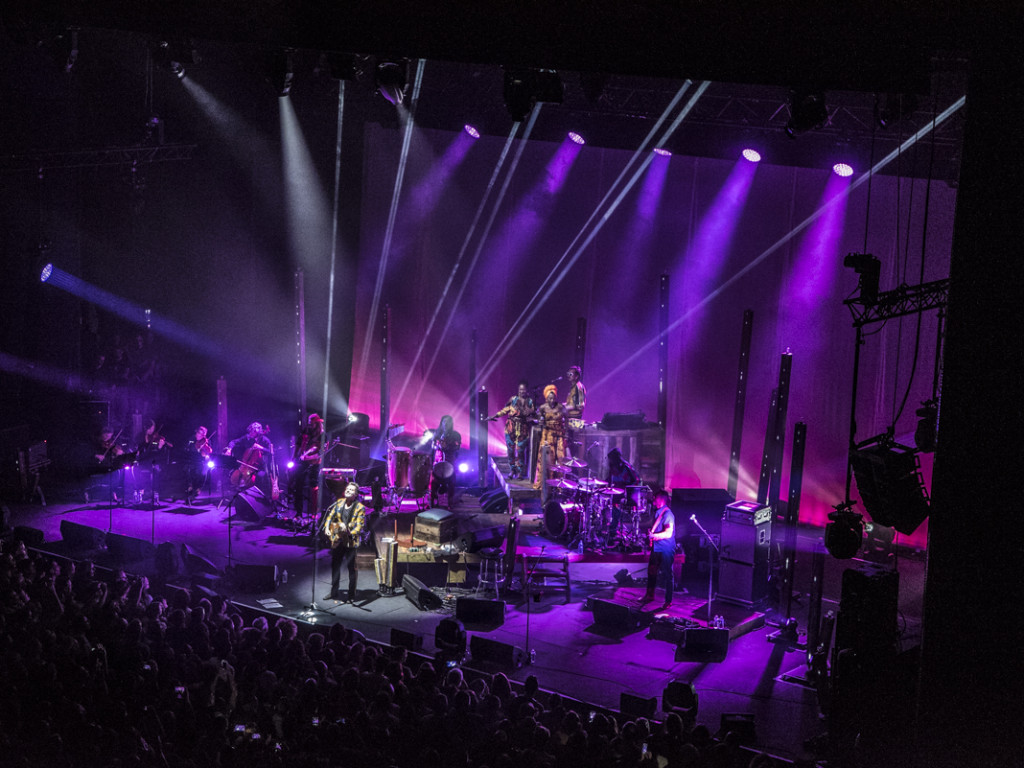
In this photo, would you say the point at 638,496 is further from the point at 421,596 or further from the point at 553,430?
the point at 421,596

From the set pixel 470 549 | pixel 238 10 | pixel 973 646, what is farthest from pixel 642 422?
pixel 238 10

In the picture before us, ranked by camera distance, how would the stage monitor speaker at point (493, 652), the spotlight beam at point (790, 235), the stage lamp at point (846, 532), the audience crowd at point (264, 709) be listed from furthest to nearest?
1. the spotlight beam at point (790, 235)
2. the stage monitor speaker at point (493, 652)
3. the stage lamp at point (846, 532)
4. the audience crowd at point (264, 709)

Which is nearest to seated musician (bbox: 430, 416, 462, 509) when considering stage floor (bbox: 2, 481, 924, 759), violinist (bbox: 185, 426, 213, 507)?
stage floor (bbox: 2, 481, 924, 759)

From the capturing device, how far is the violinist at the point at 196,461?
15.7 meters

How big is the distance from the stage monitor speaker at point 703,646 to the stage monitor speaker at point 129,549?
6.60m

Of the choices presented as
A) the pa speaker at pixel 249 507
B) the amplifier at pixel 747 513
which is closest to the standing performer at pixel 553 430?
the amplifier at pixel 747 513

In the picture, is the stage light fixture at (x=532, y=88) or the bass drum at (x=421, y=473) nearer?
the stage light fixture at (x=532, y=88)

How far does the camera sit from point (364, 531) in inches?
453

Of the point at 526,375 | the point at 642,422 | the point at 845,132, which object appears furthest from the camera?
the point at 526,375

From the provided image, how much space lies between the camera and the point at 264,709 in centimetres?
634

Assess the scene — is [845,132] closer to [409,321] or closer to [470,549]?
[470,549]

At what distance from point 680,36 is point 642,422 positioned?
10634 millimetres

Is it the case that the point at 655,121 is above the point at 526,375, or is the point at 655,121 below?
above

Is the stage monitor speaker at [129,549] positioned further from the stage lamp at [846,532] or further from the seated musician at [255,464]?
the stage lamp at [846,532]
